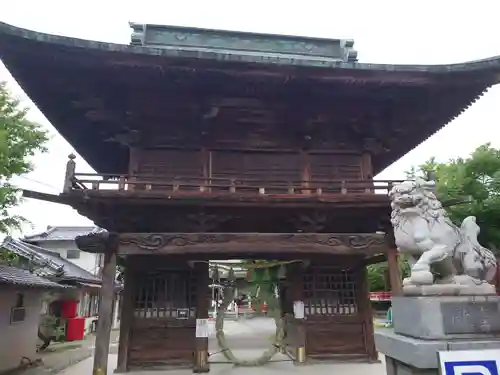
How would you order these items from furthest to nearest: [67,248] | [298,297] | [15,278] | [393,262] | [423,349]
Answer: [67,248] → [15,278] → [298,297] → [393,262] → [423,349]

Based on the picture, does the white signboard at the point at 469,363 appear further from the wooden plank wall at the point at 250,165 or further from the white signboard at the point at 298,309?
the white signboard at the point at 298,309

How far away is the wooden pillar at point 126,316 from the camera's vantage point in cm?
883

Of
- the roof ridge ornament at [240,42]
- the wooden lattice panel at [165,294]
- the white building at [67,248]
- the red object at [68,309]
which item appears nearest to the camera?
the wooden lattice panel at [165,294]

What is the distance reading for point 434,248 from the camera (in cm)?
430

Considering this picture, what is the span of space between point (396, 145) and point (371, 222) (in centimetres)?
269

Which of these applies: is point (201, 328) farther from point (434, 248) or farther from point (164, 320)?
point (434, 248)

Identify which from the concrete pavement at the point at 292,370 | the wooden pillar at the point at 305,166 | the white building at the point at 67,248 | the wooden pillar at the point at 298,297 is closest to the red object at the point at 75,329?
the concrete pavement at the point at 292,370

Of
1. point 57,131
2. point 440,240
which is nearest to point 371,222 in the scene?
point 440,240

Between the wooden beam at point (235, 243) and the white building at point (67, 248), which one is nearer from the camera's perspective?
the wooden beam at point (235, 243)

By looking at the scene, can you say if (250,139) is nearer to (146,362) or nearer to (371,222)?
(371,222)

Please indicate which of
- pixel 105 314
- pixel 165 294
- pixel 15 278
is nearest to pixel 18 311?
pixel 15 278

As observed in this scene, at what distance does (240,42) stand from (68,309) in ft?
56.4

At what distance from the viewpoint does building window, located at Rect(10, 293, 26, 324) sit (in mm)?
11484

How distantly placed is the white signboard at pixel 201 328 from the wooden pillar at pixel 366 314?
13.7 ft
